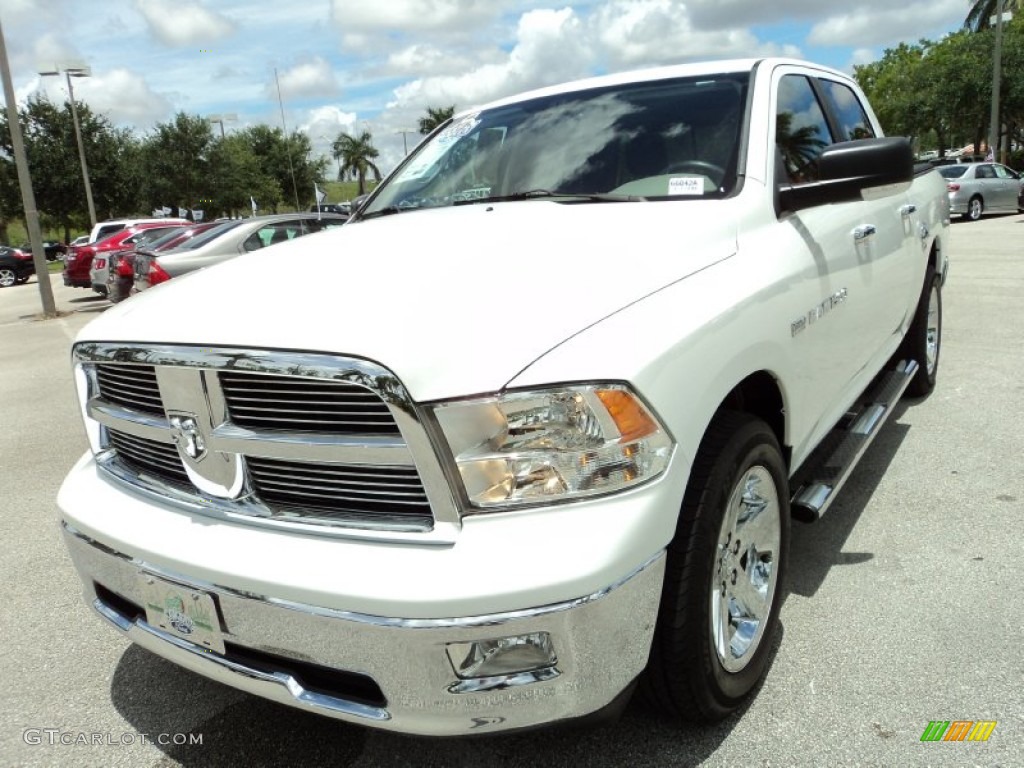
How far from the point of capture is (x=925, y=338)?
504 cm

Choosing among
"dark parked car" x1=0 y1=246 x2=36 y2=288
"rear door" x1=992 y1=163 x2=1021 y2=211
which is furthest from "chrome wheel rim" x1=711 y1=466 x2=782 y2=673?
"dark parked car" x1=0 y1=246 x2=36 y2=288

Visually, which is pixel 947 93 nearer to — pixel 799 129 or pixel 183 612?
pixel 799 129

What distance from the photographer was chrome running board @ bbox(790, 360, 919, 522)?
2803 millimetres

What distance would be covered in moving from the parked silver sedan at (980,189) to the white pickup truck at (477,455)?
21413 millimetres

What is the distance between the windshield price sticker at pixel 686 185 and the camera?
8.87 ft

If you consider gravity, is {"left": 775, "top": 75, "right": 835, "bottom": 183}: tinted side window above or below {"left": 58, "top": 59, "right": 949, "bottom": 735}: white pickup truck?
above

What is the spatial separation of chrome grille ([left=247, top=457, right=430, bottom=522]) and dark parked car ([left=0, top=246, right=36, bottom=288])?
30426mm

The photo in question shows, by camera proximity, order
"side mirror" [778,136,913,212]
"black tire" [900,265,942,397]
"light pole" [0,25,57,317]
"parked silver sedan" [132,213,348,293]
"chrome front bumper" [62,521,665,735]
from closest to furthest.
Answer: "chrome front bumper" [62,521,665,735] → "side mirror" [778,136,913,212] → "black tire" [900,265,942,397] → "parked silver sedan" [132,213,348,293] → "light pole" [0,25,57,317]

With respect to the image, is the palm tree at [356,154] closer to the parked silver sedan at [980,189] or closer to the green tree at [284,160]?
the green tree at [284,160]

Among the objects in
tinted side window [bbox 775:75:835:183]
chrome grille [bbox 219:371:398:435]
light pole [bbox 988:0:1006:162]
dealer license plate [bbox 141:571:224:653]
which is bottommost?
dealer license plate [bbox 141:571:224:653]

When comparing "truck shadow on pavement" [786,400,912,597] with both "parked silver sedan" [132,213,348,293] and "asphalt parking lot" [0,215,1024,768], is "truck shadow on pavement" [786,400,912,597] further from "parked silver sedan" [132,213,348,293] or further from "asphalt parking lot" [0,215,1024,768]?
"parked silver sedan" [132,213,348,293]

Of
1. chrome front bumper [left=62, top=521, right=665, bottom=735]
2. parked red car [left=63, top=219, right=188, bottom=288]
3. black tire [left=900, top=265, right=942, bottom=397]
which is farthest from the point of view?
parked red car [left=63, top=219, right=188, bottom=288]

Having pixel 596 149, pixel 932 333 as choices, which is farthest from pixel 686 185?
pixel 932 333

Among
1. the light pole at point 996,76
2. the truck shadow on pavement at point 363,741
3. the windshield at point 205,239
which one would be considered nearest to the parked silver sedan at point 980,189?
the light pole at point 996,76
